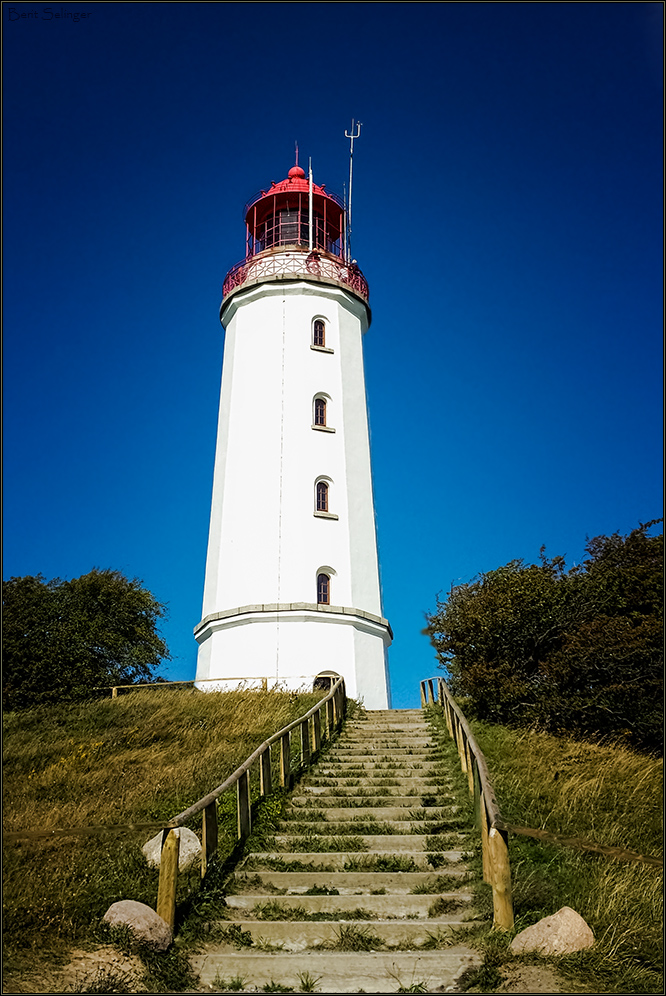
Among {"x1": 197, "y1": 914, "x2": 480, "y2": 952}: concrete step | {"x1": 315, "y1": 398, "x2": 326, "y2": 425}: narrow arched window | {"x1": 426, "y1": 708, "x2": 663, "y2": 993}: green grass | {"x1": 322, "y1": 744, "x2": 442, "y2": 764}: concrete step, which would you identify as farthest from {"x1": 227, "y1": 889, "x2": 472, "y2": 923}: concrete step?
{"x1": 315, "y1": 398, "x2": 326, "y2": 425}: narrow arched window

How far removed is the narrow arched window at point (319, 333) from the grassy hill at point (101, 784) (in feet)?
41.1

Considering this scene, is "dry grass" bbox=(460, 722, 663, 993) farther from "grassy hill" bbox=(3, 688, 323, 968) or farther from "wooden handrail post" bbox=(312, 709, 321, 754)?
"grassy hill" bbox=(3, 688, 323, 968)

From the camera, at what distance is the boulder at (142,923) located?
7.13 m

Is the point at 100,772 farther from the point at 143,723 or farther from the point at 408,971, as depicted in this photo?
the point at 408,971

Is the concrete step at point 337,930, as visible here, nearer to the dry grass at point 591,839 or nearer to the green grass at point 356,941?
the green grass at point 356,941

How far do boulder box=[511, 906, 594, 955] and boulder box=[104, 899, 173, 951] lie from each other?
3069 millimetres

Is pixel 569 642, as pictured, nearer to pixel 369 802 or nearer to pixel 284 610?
pixel 369 802

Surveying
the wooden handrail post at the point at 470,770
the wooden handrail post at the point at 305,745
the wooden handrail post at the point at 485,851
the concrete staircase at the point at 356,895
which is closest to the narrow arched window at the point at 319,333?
the wooden handrail post at the point at 305,745

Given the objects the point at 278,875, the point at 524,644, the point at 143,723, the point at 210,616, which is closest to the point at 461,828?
the point at 278,875

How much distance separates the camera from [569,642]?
49.2ft

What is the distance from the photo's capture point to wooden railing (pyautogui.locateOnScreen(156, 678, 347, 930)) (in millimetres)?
7660

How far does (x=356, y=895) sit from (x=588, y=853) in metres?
2.69

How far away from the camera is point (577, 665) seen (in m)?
14.5

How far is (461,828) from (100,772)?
5.56 m
